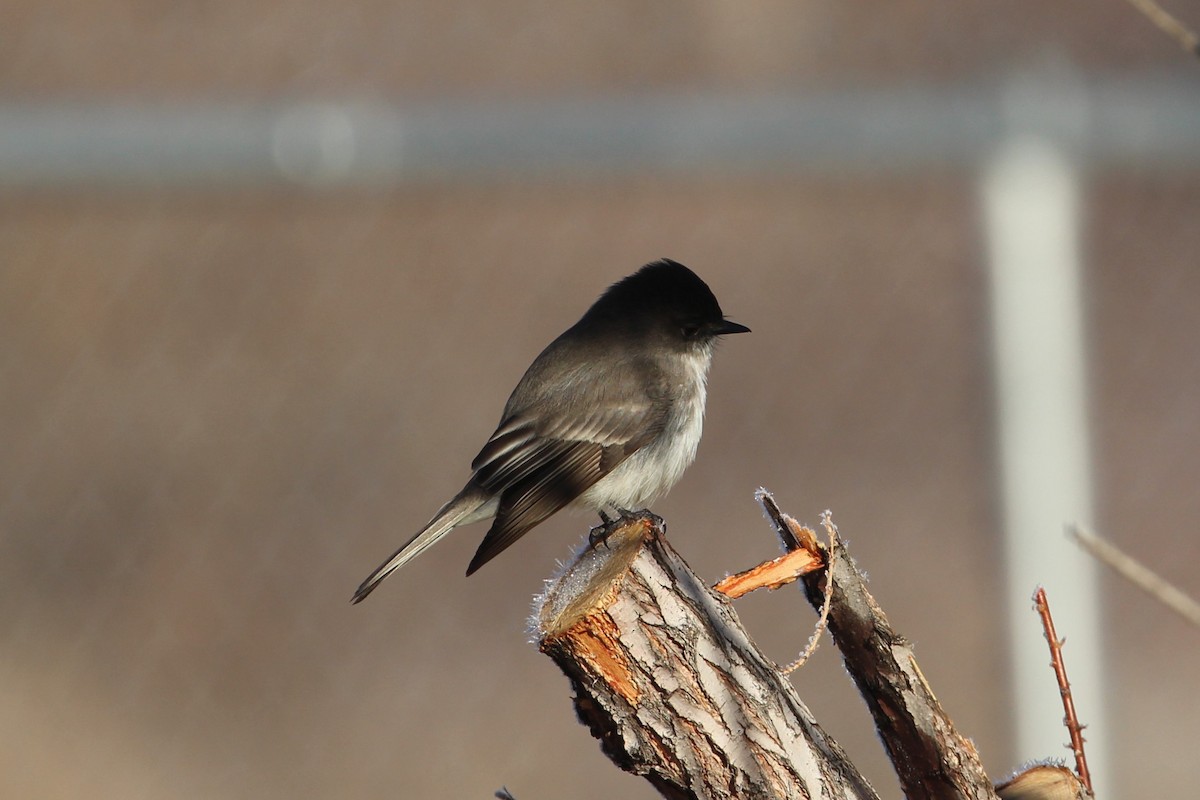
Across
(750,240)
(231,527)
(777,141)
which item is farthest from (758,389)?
(231,527)

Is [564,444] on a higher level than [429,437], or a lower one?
lower

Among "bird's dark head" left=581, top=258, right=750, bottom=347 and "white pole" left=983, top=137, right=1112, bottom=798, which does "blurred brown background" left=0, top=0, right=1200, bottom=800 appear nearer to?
"white pole" left=983, top=137, right=1112, bottom=798

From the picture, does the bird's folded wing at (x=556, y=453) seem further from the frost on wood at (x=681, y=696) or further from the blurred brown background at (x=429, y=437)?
the blurred brown background at (x=429, y=437)

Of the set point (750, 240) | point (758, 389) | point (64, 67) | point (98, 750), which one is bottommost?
point (98, 750)

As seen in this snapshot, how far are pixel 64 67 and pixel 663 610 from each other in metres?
5.93

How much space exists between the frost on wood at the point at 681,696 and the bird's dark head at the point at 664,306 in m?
1.75

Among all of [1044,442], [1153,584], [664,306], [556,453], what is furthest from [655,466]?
[1044,442]

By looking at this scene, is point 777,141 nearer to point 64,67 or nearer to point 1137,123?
point 1137,123

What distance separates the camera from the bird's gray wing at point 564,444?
3557 millimetres

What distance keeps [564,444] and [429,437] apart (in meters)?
2.75

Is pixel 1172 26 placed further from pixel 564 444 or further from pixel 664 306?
pixel 664 306

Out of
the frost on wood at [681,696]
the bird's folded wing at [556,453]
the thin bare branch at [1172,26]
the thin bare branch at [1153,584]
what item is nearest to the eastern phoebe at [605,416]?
the bird's folded wing at [556,453]

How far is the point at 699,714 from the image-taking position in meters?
2.19

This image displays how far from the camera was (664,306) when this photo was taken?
4023 mm
